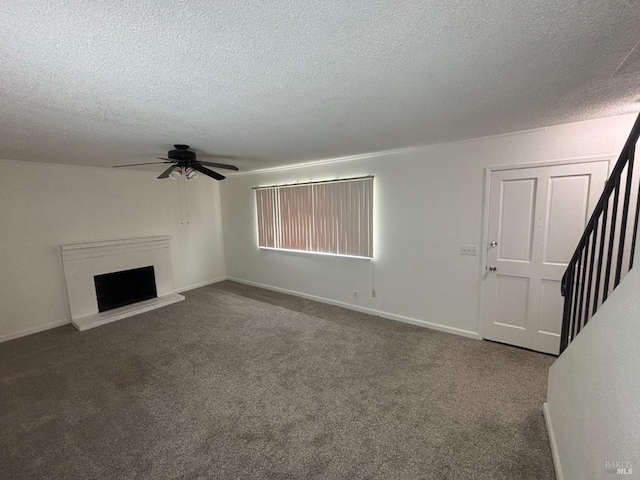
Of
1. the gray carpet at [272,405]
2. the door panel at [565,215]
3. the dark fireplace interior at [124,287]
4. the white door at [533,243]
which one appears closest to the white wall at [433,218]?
the white door at [533,243]

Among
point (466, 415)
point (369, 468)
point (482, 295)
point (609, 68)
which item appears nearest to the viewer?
point (609, 68)

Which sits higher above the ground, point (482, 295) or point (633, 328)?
point (633, 328)

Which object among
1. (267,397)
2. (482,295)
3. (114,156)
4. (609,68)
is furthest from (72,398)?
(609,68)

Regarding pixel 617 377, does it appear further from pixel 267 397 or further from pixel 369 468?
pixel 267 397

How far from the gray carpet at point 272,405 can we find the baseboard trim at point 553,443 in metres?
A: 0.04

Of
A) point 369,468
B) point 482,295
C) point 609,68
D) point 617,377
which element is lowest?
point 369,468

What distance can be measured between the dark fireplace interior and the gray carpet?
894 millimetres

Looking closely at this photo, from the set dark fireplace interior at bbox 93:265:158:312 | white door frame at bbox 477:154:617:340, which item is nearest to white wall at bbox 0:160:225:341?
dark fireplace interior at bbox 93:265:158:312

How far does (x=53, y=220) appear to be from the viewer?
13.0 ft

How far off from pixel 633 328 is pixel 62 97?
10.6 feet

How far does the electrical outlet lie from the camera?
3170 mm

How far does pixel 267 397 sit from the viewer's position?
2.34 meters

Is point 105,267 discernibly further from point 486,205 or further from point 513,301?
point 513,301

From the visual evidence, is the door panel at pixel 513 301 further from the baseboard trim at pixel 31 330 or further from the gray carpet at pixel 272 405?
the baseboard trim at pixel 31 330
